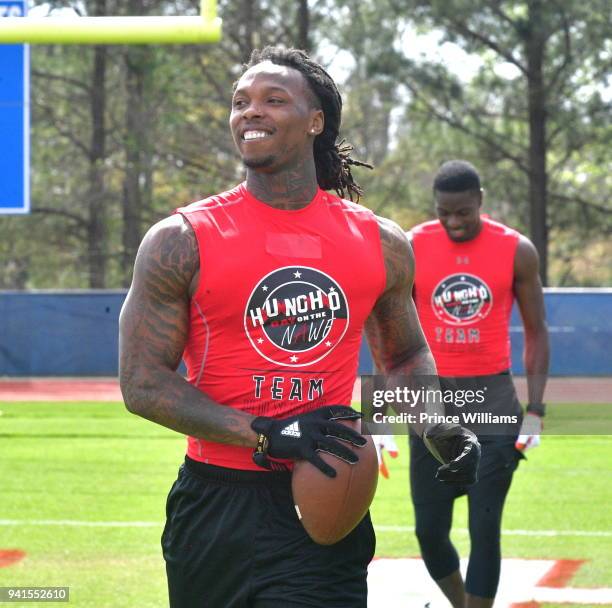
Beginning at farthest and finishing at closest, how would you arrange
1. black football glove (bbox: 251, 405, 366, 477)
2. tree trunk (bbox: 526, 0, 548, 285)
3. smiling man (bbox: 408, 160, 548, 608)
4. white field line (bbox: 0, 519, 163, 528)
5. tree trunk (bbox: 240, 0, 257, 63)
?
tree trunk (bbox: 240, 0, 257, 63)
tree trunk (bbox: 526, 0, 548, 285)
white field line (bbox: 0, 519, 163, 528)
smiling man (bbox: 408, 160, 548, 608)
black football glove (bbox: 251, 405, 366, 477)

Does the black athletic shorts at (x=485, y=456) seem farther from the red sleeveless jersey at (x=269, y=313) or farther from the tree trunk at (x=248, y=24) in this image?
the tree trunk at (x=248, y=24)

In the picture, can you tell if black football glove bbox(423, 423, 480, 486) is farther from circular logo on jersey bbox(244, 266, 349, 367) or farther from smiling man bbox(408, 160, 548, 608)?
smiling man bbox(408, 160, 548, 608)

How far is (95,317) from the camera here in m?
22.0

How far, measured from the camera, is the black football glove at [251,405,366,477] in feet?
11.0

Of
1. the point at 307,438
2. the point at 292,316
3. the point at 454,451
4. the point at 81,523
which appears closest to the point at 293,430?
the point at 307,438

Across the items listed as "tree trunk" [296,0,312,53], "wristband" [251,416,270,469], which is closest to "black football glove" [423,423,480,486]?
"wristband" [251,416,270,469]

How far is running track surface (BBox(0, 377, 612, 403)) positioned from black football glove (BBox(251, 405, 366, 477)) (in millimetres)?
14138

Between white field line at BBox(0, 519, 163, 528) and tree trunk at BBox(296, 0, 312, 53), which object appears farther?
tree trunk at BBox(296, 0, 312, 53)

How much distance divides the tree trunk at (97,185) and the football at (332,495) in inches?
1056

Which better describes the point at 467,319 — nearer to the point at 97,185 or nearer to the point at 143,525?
the point at 143,525

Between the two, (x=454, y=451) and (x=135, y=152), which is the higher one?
(x=135, y=152)

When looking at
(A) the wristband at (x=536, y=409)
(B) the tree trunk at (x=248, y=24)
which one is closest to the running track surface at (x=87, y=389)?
(B) the tree trunk at (x=248, y=24)

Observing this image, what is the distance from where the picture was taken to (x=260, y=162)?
3650mm

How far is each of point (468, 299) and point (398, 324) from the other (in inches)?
99.4
